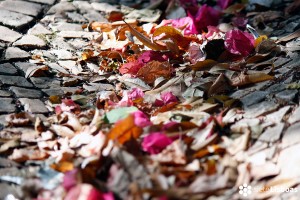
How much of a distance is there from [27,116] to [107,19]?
1.59 m

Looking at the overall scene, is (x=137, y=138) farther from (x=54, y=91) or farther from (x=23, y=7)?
(x=23, y=7)

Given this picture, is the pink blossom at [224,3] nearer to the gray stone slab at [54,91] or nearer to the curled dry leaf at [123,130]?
the gray stone slab at [54,91]

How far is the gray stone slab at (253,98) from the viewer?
226 centimetres

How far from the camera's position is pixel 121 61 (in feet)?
9.83

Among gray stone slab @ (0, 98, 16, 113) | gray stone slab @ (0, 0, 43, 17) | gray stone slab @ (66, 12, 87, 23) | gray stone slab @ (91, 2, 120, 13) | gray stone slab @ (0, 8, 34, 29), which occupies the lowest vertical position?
gray stone slab @ (91, 2, 120, 13)

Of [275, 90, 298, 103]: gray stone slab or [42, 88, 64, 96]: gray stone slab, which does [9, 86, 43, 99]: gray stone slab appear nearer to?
[42, 88, 64, 96]: gray stone slab

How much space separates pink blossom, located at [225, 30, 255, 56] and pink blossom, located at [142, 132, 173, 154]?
1.03 meters

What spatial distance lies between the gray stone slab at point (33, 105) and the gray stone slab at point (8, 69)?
33cm

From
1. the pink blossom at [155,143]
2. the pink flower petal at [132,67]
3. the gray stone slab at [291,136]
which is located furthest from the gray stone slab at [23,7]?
the gray stone slab at [291,136]

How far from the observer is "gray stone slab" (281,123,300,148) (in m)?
1.91

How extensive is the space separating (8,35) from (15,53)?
28 cm

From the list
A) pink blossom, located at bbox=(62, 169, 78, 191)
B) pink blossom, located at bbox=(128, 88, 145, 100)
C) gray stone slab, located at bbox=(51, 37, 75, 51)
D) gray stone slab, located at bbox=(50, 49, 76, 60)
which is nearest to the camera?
pink blossom, located at bbox=(62, 169, 78, 191)

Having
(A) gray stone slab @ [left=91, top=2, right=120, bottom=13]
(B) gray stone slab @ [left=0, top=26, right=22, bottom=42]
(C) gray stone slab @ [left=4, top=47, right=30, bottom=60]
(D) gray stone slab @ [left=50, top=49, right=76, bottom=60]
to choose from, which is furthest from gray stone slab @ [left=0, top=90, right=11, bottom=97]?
(A) gray stone slab @ [left=91, top=2, right=120, bottom=13]

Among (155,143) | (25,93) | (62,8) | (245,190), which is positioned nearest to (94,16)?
(62,8)
